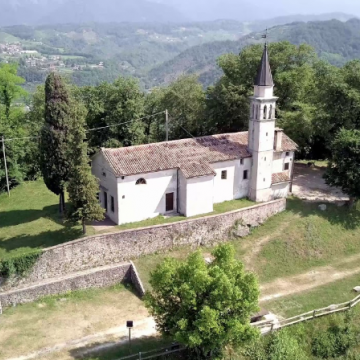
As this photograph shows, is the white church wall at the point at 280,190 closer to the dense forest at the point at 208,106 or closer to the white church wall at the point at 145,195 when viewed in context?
the dense forest at the point at 208,106

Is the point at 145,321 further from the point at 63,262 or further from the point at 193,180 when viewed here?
the point at 193,180

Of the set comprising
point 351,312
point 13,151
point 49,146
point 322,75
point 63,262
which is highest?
point 322,75

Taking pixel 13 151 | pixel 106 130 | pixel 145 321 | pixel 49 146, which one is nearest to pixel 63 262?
pixel 145 321

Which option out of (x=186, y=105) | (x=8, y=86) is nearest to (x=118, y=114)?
(x=186, y=105)

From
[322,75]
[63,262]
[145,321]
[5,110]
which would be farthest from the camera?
[322,75]

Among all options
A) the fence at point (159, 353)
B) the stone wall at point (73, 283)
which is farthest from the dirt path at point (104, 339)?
the stone wall at point (73, 283)

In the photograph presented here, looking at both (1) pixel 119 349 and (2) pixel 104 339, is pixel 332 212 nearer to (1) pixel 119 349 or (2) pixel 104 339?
(1) pixel 119 349

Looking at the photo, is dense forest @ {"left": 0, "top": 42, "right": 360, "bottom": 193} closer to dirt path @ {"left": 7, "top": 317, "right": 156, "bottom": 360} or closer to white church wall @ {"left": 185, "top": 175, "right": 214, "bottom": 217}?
white church wall @ {"left": 185, "top": 175, "right": 214, "bottom": 217}
